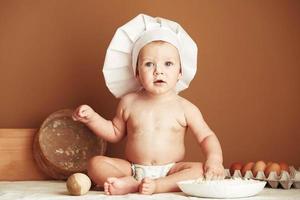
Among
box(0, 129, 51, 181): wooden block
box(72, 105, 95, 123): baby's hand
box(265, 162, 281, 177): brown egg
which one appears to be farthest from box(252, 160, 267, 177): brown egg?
box(0, 129, 51, 181): wooden block

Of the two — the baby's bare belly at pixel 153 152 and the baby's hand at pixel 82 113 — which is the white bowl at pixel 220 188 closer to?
the baby's bare belly at pixel 153 152

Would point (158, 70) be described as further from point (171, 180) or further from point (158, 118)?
point (171, 180)

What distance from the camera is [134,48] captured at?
1.80 m

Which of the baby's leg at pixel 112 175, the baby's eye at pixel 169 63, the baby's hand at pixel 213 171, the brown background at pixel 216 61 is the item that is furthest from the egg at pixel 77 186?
the brown background at pixel 216 61

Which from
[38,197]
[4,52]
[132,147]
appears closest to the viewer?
[38,197]

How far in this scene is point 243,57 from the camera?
2094 mm

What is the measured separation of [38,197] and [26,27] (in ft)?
2.53

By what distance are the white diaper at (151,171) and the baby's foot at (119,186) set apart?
5.2 inches

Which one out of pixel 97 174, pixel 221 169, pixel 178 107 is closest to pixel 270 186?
pixel 221 169

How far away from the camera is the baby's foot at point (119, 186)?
60.4 inches

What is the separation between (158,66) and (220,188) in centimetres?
44

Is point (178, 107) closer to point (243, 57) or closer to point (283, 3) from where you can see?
point (243, 57)

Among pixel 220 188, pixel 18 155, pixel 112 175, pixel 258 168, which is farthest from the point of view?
pixel 18 155

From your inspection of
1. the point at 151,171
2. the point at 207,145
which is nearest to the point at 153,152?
the point at 151,171
